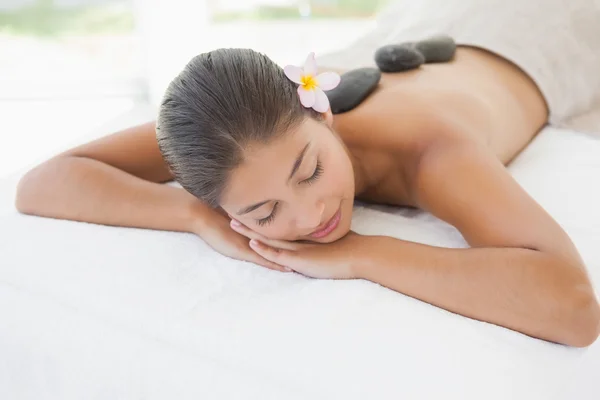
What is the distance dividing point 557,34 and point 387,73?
19.2 inches

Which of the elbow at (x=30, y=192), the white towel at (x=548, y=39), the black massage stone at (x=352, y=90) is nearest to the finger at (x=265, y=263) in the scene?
the black massage stone at (x=352, y=90)

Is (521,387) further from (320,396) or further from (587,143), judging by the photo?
(587,143)

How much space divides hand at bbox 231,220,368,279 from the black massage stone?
295mm

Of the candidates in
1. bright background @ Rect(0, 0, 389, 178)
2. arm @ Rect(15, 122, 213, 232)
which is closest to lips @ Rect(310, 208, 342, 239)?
arm @ Rect(15, 122, 213, 232)

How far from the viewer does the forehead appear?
38.0 inches

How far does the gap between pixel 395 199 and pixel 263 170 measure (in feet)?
1.30

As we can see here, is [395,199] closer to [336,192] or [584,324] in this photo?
[336,192]

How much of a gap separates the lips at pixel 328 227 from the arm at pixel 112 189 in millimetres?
232

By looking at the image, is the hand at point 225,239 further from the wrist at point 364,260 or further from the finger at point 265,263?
the wrist at point 364,260

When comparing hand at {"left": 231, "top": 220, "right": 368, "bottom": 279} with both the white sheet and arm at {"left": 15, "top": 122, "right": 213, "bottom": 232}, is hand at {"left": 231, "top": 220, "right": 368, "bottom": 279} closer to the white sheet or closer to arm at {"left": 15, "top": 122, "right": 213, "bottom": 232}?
the white sheet

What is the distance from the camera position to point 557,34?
163 cm

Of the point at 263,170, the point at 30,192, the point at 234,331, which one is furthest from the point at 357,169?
the point at 30,192

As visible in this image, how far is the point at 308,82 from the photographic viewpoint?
107cm

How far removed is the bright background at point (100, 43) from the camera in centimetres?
291
